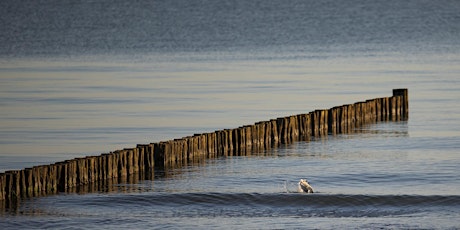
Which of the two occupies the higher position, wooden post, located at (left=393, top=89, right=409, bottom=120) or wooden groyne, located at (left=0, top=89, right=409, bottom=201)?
wooden post, located at (left=393, top=89, right=409, bottom=120)

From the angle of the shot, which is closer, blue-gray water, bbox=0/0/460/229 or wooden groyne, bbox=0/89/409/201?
blue-gray water, bbox=0/0/460/229

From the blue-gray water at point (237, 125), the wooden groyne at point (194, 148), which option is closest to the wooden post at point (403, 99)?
the wooden groyne at point (194, 148)

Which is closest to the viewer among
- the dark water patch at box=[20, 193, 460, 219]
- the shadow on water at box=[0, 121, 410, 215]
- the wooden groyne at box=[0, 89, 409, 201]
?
the dark water patch at box=[20, 193, 460, 219]

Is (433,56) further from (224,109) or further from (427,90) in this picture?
(224,109)

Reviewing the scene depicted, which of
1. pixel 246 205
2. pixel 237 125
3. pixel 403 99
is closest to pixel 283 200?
pixel 246 205

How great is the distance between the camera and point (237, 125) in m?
33.7

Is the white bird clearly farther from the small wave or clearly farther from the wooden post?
the wooden post

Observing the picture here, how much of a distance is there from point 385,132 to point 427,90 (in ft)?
46.3

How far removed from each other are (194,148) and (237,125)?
7648 mm

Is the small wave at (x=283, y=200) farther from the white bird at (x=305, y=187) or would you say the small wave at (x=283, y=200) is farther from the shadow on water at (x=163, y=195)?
the white bird at (x=305, y=187)

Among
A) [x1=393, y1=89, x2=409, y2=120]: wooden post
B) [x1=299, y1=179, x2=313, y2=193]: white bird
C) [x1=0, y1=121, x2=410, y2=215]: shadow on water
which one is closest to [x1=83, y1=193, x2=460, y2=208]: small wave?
[x1=0, y1=121, x2=410, y2=215]: shadow on water

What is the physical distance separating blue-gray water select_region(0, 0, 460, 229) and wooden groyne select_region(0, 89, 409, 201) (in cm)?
49

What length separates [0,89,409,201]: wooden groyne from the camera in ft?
70.2

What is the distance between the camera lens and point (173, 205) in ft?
69.6
